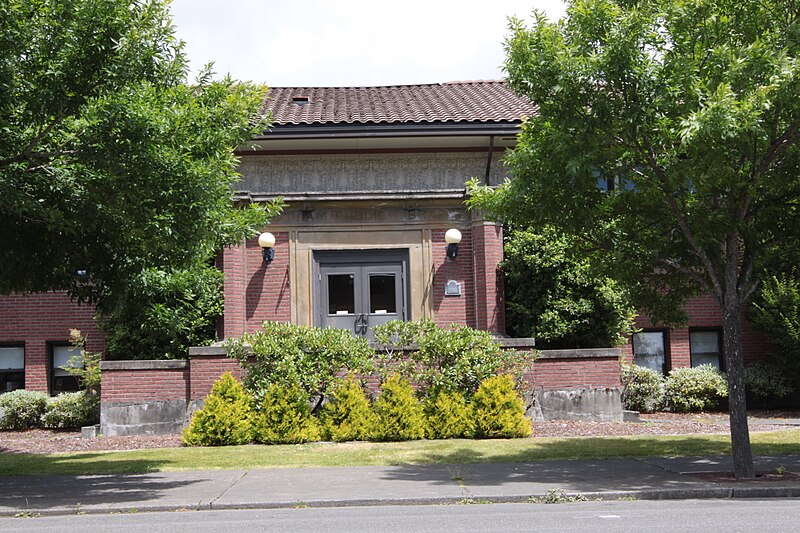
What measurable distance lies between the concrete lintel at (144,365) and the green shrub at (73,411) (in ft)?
4.73

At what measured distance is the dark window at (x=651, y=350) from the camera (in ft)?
62.8

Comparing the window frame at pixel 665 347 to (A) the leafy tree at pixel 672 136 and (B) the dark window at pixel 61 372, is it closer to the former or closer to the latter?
(A) the leafy tree at pixel 672 136

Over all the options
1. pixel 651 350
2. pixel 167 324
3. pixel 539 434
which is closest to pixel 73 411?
pixel 167 324

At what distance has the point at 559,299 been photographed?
1695cm

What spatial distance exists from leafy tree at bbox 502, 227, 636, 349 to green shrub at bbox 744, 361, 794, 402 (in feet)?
10.1

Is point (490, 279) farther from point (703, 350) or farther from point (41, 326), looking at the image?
point (41, 326)

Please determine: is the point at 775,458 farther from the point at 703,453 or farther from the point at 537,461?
the point at 537,461

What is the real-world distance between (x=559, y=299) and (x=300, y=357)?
208 inches

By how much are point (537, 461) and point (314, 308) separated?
7059mm

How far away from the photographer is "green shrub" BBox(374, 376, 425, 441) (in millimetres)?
14422

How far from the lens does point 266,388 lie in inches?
579

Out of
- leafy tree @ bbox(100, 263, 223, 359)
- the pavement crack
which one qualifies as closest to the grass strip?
the pavement crack

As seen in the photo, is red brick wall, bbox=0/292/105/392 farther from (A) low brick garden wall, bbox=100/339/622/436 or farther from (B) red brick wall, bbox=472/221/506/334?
(B) red brick wall, bbox=472/221/506/334

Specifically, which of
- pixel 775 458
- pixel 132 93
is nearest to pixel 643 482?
pixel 775 458
